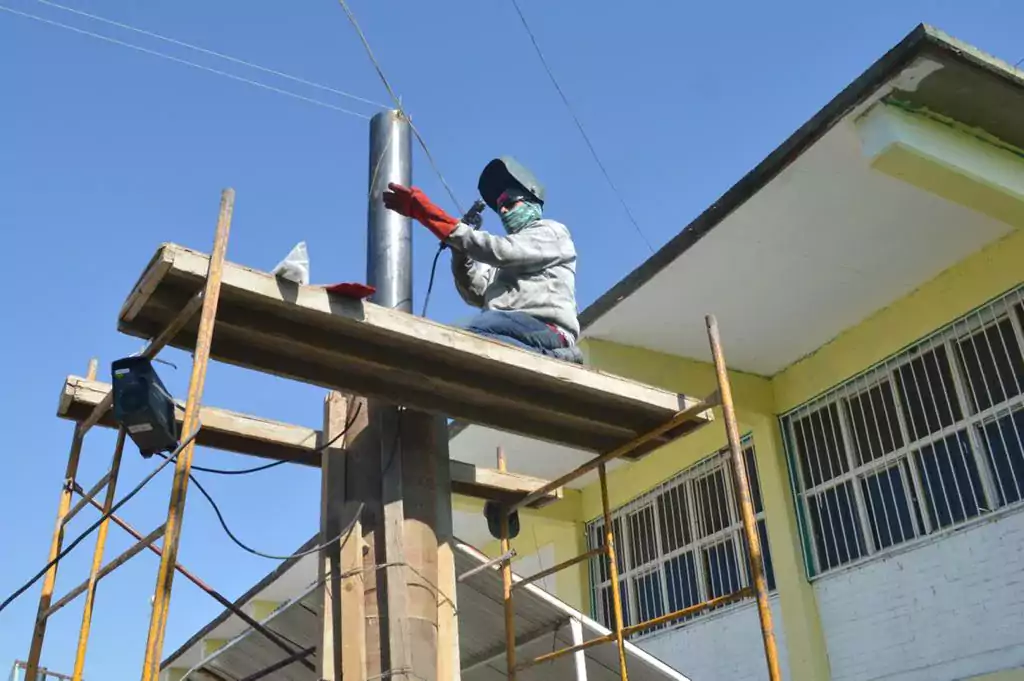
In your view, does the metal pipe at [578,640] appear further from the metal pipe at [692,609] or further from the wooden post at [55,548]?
the wooden post at [55,548]

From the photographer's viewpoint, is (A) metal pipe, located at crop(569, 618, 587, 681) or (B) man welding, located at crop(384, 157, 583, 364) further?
(A) metal pipe, located at crop(569, 618, 587, 681)

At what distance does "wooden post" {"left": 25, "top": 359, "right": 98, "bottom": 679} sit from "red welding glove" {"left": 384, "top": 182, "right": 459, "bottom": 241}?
196cm

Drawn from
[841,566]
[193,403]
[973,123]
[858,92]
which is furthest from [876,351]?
[193,403]

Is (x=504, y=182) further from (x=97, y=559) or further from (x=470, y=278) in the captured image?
(x=97, y=559)

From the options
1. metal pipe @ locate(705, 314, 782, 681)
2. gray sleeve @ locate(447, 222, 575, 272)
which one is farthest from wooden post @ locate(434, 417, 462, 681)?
metal pipe @ locate(705, 314, 782, 681)

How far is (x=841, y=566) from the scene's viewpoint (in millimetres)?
10102

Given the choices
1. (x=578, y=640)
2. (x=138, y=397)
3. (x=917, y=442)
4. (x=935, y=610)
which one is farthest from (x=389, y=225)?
(x=935, y=610)

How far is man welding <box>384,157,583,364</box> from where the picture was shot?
5195 mm

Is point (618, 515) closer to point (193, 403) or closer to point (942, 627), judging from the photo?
point (942, 627)

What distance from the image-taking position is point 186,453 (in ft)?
12.6

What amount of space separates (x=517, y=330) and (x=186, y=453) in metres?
2.16

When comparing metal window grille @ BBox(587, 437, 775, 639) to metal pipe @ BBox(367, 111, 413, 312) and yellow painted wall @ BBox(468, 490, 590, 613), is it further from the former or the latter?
metal pipe @ BBox(367, 111, 413, 312)

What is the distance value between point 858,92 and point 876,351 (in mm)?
3552

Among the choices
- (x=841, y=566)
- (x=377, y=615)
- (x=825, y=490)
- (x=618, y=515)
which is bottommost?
(x=377, y=615)
